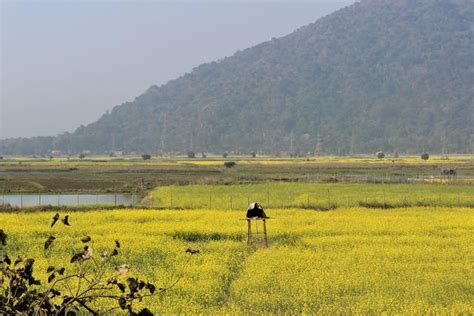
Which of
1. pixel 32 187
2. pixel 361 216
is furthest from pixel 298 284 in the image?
pixel 32 187

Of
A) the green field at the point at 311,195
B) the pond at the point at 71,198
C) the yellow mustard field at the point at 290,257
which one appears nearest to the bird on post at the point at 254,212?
the yellow mustard field at the point at 290,257

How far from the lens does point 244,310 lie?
13.0 metres

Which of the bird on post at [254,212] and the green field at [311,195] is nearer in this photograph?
the bird on post at [254,212]

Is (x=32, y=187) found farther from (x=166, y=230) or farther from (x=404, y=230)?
(x=404, y=230)

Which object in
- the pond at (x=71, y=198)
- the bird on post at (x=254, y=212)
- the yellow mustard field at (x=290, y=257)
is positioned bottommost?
the pond at (x=71, y=198)

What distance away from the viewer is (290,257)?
63.5 feet

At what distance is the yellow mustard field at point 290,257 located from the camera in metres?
13.9

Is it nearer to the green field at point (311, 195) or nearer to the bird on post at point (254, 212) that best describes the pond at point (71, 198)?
the green field at point (311, 195)

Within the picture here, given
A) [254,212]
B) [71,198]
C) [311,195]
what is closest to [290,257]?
[254,212]

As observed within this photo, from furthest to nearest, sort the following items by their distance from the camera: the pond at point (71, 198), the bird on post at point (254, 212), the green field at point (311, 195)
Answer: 1. the pond at point (71, 198)
2. the green field at point (311, 195)
3. the bird on post at point (254, 212)

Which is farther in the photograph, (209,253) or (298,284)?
(209,253)

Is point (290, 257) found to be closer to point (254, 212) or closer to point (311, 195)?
point (254, 212)

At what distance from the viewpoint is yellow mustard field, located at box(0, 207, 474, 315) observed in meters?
13.9

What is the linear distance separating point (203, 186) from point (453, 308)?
4501 cm
